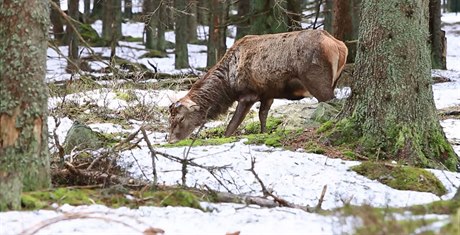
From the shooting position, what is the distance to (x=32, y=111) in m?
4.61

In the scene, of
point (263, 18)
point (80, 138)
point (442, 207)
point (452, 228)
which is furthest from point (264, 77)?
point (452, 228)

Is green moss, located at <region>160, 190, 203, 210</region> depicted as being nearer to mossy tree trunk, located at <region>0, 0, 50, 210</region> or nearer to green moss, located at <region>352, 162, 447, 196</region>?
mossy tree trunk, located at <region>0, 0, 50, 210</region>

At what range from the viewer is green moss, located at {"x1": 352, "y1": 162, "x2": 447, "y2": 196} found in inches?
253

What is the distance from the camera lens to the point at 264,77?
1041 cm

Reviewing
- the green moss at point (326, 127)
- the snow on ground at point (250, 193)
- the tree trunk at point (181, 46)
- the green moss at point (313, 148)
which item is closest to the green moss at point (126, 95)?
the snow on ground at point (250, 193)

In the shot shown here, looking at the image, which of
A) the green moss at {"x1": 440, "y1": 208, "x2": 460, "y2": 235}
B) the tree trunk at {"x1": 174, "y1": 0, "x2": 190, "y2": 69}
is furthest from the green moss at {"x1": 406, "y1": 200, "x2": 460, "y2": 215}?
the tree trunk at {"x1": 174, "y1": 0, "x2": 190, "y2": 69}

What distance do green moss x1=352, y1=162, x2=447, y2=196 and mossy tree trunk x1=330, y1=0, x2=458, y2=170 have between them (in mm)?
398

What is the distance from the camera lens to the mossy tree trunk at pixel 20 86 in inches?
179

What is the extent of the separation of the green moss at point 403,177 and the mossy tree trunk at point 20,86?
3318 millimetres

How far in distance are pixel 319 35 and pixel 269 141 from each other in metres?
2.47

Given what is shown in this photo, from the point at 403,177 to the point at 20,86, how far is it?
3635 millimetres

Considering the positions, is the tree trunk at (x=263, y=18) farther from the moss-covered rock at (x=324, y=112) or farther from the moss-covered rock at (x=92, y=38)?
the moss-covered rock at (x=92, y=38)

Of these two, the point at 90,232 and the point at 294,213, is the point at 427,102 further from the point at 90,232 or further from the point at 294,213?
the point at 90,232

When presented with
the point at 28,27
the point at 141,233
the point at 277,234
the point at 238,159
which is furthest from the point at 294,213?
the point at 238,159
